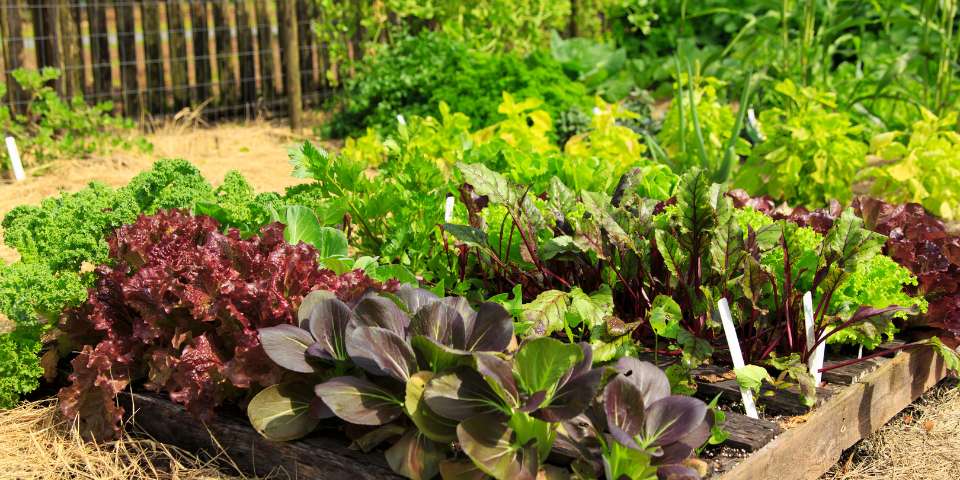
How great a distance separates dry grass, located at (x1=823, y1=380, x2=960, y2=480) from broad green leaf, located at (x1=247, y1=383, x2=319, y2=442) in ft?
4.81

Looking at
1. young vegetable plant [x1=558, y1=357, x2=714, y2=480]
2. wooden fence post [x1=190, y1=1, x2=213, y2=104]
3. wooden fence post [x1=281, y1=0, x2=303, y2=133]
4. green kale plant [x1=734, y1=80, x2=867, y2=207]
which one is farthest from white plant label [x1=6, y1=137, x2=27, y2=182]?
young vegetable plant [x1=558, y1=357, x2=714, y2=480]

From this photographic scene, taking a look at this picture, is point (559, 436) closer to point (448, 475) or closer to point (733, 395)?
point (448, 475)

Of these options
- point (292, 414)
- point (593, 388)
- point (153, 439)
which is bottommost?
point (153, 439)

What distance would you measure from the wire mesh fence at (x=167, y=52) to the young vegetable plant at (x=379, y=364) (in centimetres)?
487

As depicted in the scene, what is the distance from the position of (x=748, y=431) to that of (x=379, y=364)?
2.99 feet

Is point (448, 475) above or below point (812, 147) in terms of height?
below

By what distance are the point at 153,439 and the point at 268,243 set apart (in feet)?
1.99

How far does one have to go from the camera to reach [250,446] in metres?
2.42

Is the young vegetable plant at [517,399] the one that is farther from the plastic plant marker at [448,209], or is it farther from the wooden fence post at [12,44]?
the wooden fence post at [12,44]

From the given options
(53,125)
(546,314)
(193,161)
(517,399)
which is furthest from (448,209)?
(53,125)

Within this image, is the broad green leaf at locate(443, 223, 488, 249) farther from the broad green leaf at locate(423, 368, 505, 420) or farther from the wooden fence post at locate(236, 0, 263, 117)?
the wooden fence post at locate(236, 0, 263, 117)

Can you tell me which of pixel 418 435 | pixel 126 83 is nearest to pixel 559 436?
pixel 418 435

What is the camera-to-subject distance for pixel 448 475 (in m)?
2.11

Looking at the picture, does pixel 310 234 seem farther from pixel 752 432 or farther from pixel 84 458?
pixel 752 432
